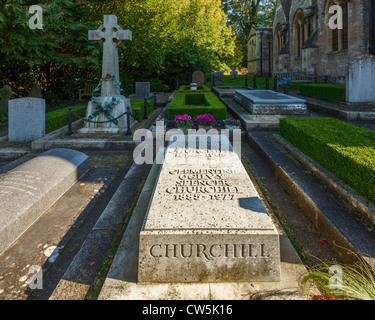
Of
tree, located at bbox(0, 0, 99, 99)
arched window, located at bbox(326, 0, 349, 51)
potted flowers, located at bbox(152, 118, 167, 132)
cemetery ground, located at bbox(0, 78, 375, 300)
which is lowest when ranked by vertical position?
cemetery ground, located at bbox(0, 78, 375, 300)

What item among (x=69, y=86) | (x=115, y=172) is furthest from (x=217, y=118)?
(x=69, y=86)

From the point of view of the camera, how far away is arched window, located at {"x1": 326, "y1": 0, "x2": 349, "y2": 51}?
64.6 feet

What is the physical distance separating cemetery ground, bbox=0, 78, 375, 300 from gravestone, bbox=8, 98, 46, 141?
2366 millimetres

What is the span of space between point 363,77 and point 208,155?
32.4ft

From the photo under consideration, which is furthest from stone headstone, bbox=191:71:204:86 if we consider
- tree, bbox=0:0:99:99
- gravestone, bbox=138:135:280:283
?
gravestone, bbox=138:135:280:283

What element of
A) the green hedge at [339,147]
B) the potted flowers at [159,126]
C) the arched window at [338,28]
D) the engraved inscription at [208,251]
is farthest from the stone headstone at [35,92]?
the arched window at [338,28]

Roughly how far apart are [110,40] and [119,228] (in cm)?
820

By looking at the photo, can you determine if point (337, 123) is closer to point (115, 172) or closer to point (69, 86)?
point (115, 172)

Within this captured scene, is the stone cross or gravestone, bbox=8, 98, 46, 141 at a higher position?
the stone cross

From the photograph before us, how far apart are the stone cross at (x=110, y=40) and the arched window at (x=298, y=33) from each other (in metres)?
22.1

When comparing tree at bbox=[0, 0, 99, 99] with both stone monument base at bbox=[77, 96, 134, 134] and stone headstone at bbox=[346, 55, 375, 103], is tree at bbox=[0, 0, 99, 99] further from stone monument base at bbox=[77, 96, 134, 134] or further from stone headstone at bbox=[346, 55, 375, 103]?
stone headstone at bbox=[346, 55, 375, 103]

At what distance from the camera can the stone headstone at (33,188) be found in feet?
12.3

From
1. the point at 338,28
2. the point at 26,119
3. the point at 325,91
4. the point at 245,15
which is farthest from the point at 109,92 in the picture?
the point at 245,15

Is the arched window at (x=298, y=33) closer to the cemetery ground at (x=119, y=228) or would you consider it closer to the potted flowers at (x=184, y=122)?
the potted flowers at (x=184, y=122)
